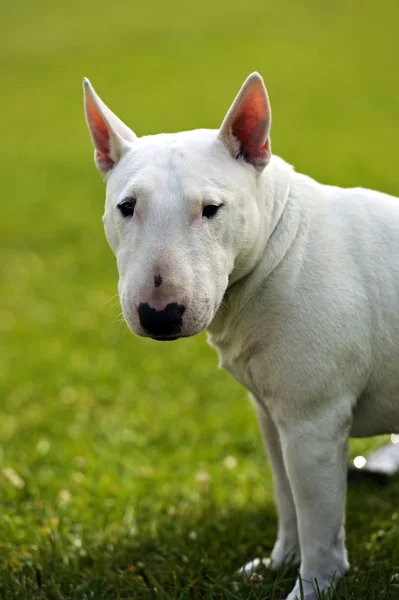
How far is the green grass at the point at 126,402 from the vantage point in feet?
13.6

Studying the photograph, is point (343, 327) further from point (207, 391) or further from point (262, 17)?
point (262, 17)

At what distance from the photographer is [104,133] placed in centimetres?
358

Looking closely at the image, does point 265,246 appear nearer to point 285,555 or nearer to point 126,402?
point 285,555

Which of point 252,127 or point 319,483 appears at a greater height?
point 252,127

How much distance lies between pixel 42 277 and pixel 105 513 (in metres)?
6.64

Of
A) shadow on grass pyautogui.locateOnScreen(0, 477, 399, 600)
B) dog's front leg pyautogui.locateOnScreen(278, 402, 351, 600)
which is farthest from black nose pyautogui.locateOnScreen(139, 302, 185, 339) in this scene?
shadow on grass pyautogui.locateOnScreen(0, 477, 399, 600)

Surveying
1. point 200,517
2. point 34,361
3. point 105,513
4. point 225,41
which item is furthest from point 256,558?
point 225,41

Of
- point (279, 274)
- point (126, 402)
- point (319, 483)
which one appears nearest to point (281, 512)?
point (319, 483)

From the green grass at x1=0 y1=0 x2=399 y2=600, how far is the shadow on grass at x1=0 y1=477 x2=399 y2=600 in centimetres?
1

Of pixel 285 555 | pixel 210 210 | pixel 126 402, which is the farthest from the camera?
pixel 126 402

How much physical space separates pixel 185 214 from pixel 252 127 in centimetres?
51

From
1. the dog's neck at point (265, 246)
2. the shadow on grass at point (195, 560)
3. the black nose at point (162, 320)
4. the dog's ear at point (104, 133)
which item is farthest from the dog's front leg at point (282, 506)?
the dog's ear at point (104, 133)

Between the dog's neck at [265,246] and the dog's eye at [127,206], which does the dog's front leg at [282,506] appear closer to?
the dog's neck at [265,246]

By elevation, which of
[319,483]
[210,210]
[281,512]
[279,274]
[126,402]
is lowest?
[126,402]
